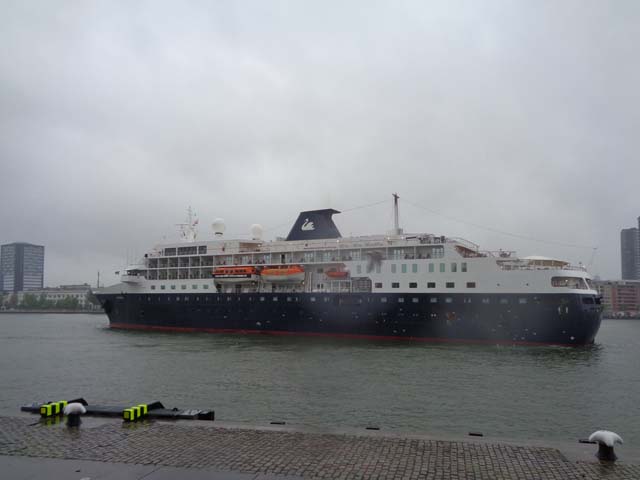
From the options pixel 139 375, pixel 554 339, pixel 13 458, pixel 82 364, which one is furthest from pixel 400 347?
pixel 13 458

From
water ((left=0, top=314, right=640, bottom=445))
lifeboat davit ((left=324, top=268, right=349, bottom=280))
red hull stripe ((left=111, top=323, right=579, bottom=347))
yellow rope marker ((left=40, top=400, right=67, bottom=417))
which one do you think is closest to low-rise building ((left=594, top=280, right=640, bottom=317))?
red hull stripe ((left=111, top=323, right=579, bottom=347))

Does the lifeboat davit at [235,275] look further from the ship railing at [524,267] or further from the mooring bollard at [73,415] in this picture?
the mooring bollard at [73,415]

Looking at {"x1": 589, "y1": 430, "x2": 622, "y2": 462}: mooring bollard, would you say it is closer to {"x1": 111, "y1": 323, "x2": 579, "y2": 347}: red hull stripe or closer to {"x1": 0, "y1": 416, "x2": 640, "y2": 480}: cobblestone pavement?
{"x1": 0, "y1": 416, "x2": 640, "y2": 480}: cobblestone pavement

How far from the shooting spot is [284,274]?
1698 inches

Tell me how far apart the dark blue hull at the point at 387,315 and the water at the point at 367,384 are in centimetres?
182

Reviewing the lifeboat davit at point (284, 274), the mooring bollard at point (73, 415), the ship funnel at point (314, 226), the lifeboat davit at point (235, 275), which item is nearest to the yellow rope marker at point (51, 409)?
the mooring bollard at point (73, 415)

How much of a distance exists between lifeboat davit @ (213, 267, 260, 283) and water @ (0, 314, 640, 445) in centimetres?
1078

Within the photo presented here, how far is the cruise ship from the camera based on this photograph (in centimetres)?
3356

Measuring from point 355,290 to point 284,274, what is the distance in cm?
691

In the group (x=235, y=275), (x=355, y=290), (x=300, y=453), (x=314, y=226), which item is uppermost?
(x=314, y=226)

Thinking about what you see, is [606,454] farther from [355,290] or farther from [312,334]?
[312,334]

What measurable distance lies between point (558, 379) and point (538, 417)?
23.6ft

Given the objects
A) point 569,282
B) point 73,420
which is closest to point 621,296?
point 569,282

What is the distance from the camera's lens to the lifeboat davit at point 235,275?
44906 mm
